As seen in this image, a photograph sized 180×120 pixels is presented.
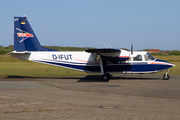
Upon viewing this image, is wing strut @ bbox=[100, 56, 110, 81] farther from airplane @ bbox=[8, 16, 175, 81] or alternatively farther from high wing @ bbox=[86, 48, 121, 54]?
high wing @ bbox=[86, 48, 121, 54]

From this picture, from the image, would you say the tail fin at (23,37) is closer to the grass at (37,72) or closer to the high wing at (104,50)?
the grass at (37,72)

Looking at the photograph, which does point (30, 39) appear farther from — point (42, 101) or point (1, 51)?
point (1, 51)

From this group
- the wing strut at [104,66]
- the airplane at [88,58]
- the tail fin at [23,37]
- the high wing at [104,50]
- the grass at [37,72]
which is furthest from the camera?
the grass at [37,72]

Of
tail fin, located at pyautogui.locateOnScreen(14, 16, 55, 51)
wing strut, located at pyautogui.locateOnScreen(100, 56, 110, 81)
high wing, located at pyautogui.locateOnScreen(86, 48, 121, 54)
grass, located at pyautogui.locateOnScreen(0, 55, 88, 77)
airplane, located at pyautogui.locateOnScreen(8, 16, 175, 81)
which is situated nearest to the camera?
high wing, located at pyautogui.locateOnScreen(86, 48, 121, 54)

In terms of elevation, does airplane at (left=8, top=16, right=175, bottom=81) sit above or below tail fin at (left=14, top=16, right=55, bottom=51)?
below

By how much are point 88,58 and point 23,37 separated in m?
6.58

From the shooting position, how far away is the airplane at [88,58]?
68.0 ft

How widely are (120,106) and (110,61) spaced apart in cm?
1139

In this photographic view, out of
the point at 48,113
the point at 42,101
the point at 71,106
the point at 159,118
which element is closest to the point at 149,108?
the point at 159,118

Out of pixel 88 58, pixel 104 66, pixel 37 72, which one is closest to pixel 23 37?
pixel 88 58

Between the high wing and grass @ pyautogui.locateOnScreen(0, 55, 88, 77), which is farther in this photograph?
grass @ pyautogui.locateOnScreen(0, 55, 88, 77)

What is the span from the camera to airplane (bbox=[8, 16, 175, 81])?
20.7 meters

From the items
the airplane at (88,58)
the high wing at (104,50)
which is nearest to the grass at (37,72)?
the airplane at (88,58)

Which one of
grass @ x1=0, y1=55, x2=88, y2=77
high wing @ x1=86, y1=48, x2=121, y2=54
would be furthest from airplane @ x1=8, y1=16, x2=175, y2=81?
grass @ x1=0, y1=55, x2=88, y2=77
